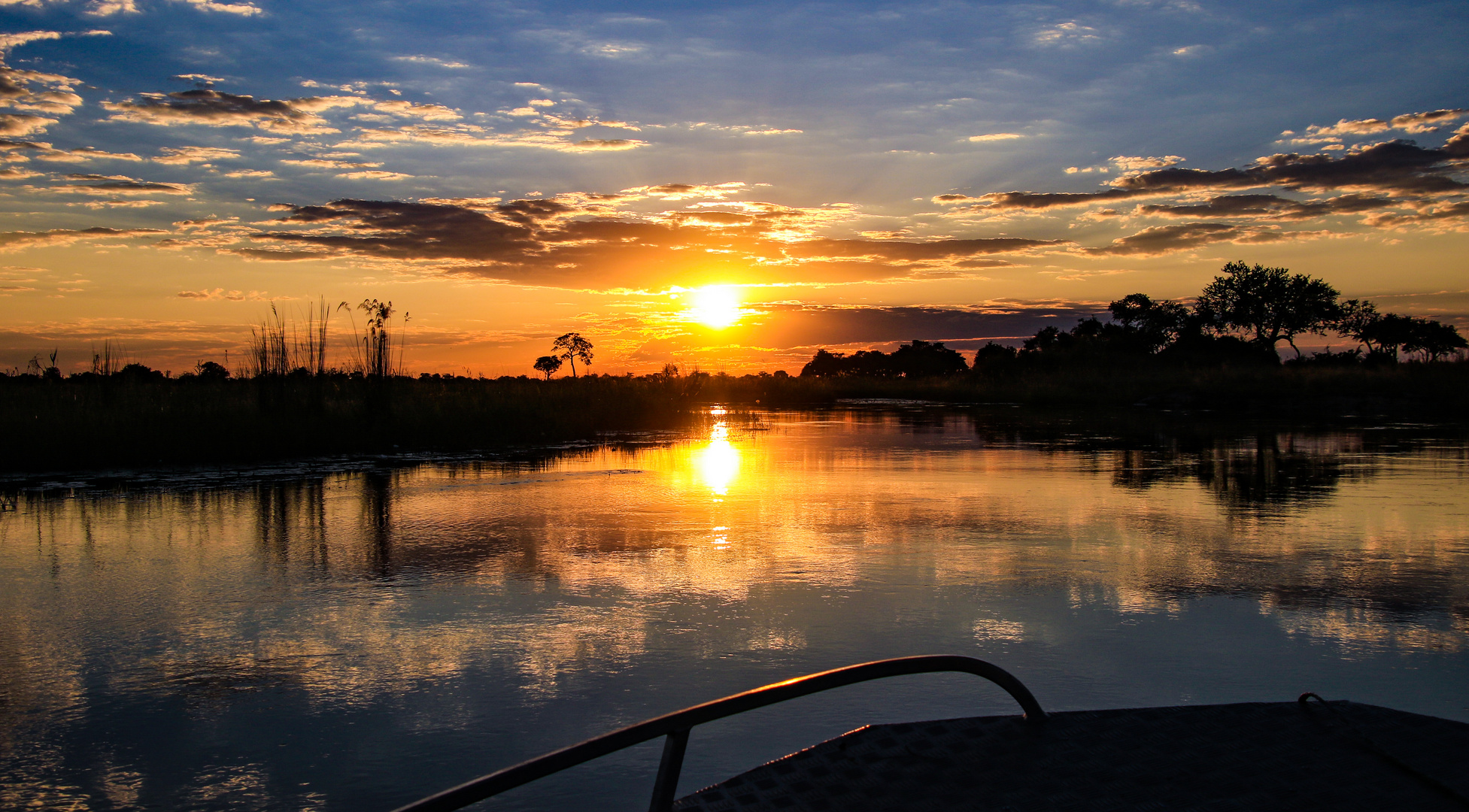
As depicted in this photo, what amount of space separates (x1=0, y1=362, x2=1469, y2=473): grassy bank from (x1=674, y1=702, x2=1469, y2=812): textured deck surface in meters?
13.7

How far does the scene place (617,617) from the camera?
503 centimetres

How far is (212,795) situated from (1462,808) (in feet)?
12.5

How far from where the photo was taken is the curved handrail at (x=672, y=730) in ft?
5.58

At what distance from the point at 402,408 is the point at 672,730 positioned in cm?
1765

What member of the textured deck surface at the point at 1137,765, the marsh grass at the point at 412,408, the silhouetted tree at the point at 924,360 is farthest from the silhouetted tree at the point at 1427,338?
the textured deck surface at the point at 1137,765

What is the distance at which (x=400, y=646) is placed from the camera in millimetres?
4516

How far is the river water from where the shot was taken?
11.0 ft

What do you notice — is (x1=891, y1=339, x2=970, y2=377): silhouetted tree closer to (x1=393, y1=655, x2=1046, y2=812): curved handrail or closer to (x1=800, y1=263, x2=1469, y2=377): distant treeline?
(x1=800, y1=263, x2=1469, y2=377): distant treeline

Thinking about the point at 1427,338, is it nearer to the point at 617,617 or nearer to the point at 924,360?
the point at 924,360

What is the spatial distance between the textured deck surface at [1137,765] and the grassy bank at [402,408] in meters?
13.7

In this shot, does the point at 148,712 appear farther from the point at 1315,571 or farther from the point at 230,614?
the point at 1315,571

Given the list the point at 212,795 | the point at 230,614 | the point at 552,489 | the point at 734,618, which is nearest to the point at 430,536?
the point at 230,614

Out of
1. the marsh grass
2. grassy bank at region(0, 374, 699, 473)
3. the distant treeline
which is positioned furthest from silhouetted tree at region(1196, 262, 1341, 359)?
grassy bank at region(0, 374, 699, 473)

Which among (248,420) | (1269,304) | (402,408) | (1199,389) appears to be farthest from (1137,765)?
(1269,304)
